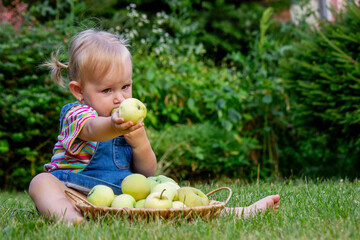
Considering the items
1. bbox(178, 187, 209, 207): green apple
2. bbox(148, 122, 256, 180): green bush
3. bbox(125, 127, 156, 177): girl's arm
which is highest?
bbox(125, 127, 156, 177): girl's arm

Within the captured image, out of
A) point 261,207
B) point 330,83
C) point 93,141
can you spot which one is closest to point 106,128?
point 93,141

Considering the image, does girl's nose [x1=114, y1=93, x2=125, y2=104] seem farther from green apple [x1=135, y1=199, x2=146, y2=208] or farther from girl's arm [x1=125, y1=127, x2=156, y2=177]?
green apple [x1=135, y1=199, x2=146, y2=208]

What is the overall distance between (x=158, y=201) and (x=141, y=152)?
0.63 meters

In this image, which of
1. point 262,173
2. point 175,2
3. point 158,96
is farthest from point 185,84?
point 175,2

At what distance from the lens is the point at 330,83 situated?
4.35 metres

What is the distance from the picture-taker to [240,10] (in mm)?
8352

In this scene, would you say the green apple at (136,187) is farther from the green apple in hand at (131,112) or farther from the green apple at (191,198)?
the green apple in hand at (131,112)

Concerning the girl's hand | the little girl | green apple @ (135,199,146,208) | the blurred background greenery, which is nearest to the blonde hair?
the little girl

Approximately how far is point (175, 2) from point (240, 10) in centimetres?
156

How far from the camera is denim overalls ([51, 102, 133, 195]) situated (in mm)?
2377

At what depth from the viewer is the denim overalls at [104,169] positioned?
7.80ft

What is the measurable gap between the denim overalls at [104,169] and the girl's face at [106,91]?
0.12m

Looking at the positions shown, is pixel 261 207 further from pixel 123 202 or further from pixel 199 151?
pixel 199 151

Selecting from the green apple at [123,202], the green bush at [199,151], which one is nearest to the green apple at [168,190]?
the green apple at [123,202]
